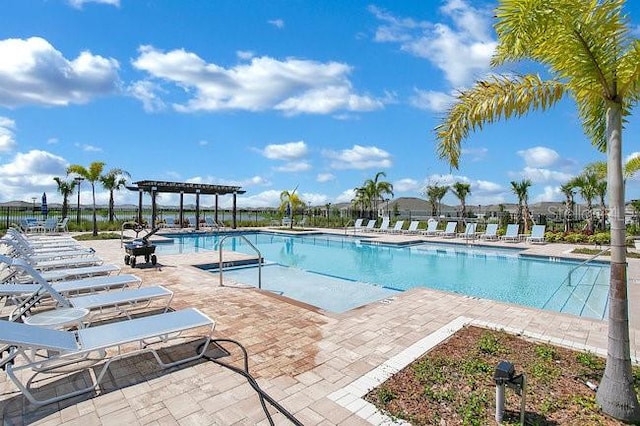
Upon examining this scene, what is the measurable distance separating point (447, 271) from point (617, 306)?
30.5 feet

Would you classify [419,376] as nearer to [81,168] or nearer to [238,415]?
[238,415]

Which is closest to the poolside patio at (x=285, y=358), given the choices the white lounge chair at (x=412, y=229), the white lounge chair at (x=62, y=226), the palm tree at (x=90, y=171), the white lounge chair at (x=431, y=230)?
the white lounge chair at (x=431, y=230)

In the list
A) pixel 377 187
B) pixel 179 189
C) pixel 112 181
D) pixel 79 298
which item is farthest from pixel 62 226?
pixel 377 187

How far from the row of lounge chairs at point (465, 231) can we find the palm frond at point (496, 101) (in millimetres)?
15105

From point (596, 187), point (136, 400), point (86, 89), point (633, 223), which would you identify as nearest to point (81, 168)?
point (86, 89)

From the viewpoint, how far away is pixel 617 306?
2.92 metres

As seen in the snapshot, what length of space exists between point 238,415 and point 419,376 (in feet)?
5.84

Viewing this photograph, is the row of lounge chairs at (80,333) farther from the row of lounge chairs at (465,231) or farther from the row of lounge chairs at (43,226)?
the row of lounge chairs at (465,231)

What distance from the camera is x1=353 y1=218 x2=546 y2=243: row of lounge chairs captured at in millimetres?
17288

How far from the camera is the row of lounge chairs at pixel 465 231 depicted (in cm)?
1729

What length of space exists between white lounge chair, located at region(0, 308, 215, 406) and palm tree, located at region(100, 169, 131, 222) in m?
22.4

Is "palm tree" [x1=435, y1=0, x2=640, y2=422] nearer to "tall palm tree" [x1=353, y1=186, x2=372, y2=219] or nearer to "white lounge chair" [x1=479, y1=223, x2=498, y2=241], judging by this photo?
"white lounge chair" [x1=479, y1=223, x2=498, y2=241]

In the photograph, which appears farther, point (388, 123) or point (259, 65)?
point (388, 123)

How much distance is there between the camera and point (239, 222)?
91.1 ft
